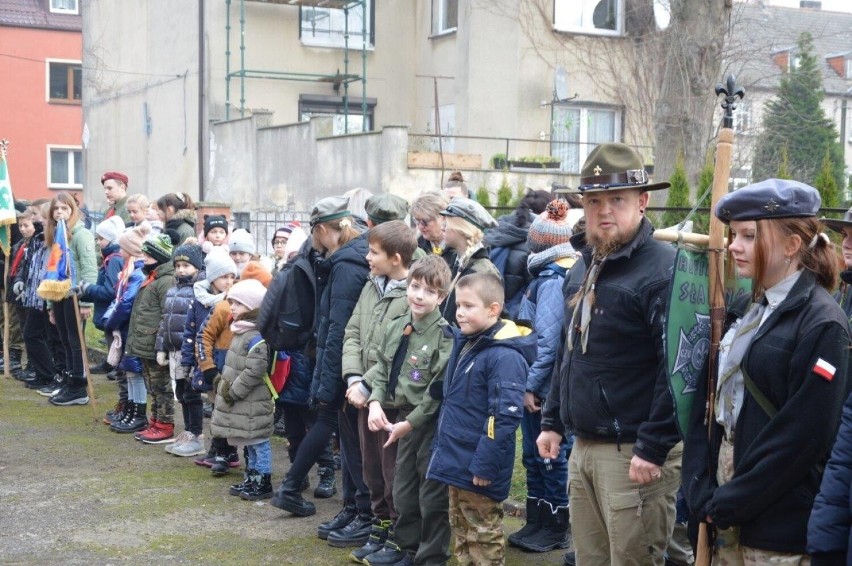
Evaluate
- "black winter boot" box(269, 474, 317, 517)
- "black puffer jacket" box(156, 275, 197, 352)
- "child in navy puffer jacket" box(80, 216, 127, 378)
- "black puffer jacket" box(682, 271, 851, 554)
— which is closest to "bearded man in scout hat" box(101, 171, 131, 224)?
"child in navy puffer jacket" box(80, 216, 127, 378)

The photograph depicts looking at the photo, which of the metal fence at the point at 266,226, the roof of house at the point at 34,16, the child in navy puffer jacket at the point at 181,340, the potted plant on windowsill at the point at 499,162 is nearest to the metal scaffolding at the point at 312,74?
the potted plant on windowsill at the point at 499,162

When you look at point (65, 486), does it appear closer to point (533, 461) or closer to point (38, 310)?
point (533, 461)

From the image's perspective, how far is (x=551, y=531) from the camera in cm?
660

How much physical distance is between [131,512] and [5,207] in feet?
21.6

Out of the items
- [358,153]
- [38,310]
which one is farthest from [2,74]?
[38,310]

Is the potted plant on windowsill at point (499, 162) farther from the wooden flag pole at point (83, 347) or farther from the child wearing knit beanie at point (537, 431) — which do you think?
the child wearing knit beanie at point (537, 431)

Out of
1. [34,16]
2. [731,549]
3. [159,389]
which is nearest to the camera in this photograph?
[731,549]

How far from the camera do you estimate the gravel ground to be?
22.0 ft

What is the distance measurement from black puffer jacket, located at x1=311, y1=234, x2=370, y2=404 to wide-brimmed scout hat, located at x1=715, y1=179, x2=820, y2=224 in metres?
3.50

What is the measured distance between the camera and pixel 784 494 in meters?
3.58

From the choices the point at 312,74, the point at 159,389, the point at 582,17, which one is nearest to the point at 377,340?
the point at 159,389

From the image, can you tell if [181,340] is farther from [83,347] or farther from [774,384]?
[774,384]

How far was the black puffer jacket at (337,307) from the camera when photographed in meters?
6.84

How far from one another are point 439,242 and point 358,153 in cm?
1327
